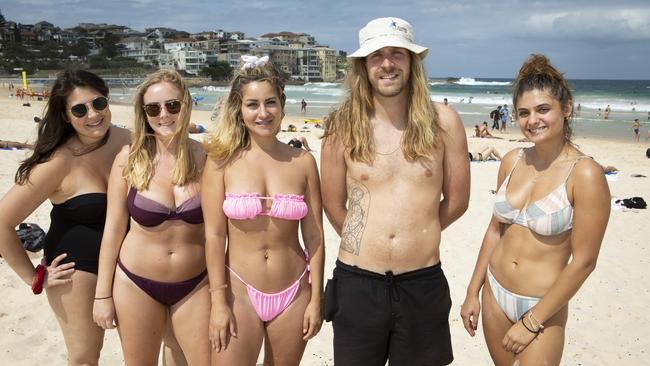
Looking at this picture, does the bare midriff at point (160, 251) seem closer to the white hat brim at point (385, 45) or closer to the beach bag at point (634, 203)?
the white hat brim at point (385, 45)

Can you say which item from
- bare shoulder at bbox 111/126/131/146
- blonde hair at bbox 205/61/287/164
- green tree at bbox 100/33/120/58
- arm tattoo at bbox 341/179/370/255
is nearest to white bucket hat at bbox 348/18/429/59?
blonde hair at bbox 205/61/287/164

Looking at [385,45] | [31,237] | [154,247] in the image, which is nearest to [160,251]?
[154,247]

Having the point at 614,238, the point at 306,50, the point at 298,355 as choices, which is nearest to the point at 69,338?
the point at 298,355

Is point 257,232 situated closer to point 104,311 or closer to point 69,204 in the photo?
point 104,311

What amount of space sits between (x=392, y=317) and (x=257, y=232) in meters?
0.91

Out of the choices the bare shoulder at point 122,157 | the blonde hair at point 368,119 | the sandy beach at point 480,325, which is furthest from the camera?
the sandy beach at point 480,325

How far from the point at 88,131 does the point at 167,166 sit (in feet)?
1.92

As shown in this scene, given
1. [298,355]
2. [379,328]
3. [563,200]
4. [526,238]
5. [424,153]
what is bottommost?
[298,355]

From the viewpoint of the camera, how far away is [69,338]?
303cm

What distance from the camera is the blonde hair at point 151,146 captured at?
286cm

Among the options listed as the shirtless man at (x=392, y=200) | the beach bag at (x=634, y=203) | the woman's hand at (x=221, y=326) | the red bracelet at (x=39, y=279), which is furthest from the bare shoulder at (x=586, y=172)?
the beach bag at (x=634, y=203)

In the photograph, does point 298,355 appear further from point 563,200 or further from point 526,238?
point 563,200

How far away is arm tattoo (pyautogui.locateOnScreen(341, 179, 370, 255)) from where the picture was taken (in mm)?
2873

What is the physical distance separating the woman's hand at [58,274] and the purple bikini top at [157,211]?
554 millimetres
